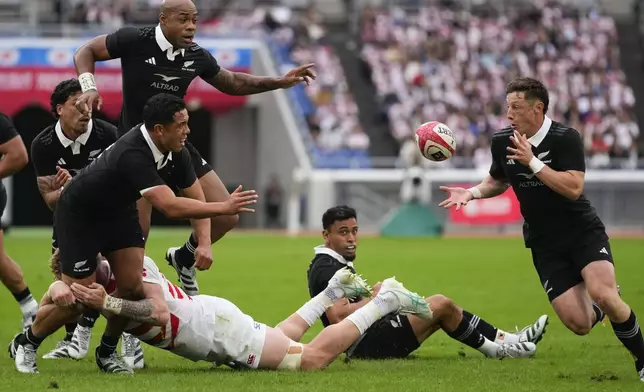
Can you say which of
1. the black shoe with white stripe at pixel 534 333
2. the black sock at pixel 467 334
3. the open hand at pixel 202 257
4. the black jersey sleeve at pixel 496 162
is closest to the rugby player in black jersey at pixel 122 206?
the open hand at pixel 202 257

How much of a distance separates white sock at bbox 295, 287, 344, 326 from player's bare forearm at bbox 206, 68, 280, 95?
7.91ft

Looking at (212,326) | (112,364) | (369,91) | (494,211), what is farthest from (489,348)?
(369,91)

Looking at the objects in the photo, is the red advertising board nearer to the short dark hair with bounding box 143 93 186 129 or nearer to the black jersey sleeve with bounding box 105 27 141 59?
the black jersey sleeve with bounding box 105 27 141 59

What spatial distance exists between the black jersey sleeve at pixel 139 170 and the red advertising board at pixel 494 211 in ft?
75.6

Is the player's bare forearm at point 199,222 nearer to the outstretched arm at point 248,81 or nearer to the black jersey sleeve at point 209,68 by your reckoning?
the black jersey sleeve at point 209,68

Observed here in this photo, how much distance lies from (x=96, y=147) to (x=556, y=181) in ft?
13.4

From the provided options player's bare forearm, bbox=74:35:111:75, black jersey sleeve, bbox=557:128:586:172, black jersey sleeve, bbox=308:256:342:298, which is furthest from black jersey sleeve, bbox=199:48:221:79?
black jersey sleeve, bbox=557:128:586:172

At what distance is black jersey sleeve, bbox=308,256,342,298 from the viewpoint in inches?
423

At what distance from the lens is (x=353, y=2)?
42938mm

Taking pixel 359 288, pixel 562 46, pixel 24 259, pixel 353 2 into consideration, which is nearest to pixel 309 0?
pixel 353 2

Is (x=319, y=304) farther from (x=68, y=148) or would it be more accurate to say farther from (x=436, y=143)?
(x=68, y=148)

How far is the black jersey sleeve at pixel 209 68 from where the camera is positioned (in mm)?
11469

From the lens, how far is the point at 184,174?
32.6 ft

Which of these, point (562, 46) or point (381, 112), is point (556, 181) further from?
point (562, 46)
